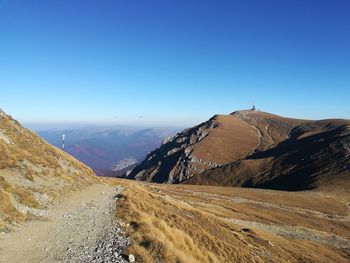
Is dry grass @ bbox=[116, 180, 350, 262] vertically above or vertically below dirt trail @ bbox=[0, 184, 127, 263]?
below

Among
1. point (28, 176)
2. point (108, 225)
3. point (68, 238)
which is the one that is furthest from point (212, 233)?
point (28, 176)

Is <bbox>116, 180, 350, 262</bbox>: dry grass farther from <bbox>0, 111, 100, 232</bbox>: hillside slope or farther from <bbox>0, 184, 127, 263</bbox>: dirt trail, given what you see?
<bbox>0, 111, 100, 232</bbox>: hillside slope

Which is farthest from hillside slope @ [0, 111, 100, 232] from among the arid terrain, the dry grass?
the dry grass

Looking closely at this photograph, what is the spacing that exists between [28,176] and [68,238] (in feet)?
46.3

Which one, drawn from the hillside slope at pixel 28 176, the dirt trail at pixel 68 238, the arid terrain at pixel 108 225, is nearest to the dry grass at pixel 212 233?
the arid terrain at pixel 108 225

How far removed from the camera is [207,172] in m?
192

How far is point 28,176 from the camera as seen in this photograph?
105ft

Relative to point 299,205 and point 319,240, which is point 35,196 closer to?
point 319,240

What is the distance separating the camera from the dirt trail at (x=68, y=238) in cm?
1736

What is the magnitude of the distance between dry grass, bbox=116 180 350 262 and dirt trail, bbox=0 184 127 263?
1258mm

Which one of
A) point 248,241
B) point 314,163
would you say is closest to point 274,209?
point 248,241

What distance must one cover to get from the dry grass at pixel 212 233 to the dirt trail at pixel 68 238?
1258 mm

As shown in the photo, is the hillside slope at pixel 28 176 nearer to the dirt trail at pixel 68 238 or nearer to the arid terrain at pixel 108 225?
the arid terrain at pixel 108 225

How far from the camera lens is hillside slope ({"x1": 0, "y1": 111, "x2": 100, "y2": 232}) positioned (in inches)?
957
